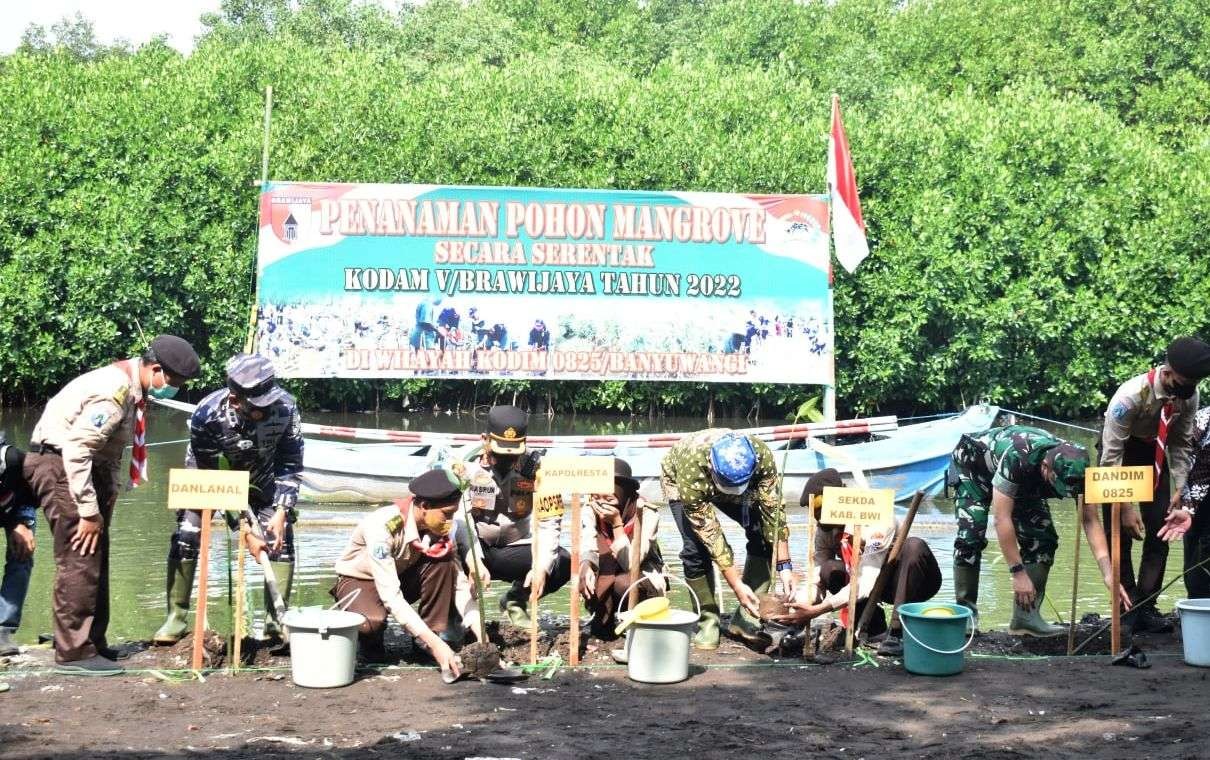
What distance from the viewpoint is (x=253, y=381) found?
7484 mm

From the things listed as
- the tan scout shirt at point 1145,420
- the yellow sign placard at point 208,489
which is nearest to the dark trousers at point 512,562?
the yellow sign placard at point 208,489

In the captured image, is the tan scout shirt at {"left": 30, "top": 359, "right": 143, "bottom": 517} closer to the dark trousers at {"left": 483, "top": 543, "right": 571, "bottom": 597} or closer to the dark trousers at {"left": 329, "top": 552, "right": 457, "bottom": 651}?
the dark trousers at {"left": 329, "top": 552, "right": 457, "bottom": 651}

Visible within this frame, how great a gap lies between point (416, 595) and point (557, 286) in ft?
29.3

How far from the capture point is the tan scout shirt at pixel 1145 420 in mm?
7730

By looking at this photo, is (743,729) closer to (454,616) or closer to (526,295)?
(454,616)

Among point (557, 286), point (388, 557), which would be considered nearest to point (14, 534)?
point (388, 557)

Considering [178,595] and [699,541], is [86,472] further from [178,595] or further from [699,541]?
[699,541]

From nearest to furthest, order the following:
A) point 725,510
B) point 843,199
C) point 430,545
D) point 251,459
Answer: point 430,545, point 251,459, point 725,510, point 843,199

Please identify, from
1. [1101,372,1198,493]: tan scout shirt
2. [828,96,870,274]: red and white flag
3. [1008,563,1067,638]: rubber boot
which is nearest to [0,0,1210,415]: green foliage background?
[828,96,870,274]: red and white flag

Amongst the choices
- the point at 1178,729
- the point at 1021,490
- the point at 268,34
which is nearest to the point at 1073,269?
the point at 1021,490

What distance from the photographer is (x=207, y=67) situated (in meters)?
26.8

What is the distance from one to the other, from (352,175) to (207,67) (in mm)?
5074

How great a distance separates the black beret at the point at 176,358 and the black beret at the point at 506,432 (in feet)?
6.04

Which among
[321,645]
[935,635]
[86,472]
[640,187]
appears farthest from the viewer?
[640,187]
